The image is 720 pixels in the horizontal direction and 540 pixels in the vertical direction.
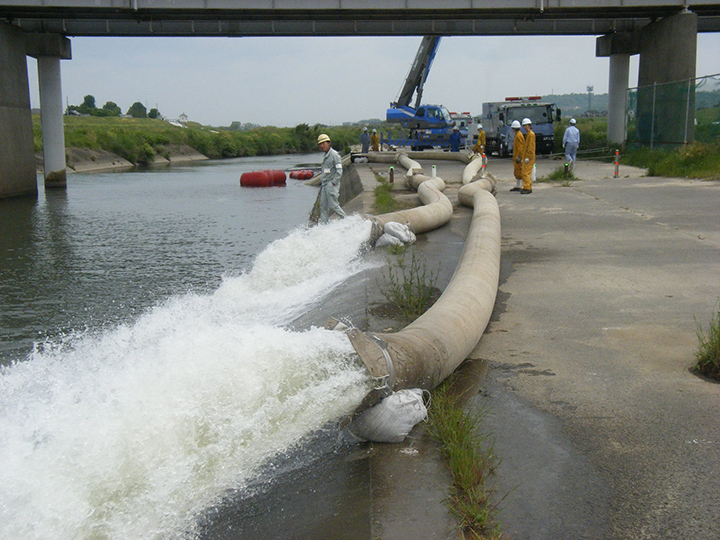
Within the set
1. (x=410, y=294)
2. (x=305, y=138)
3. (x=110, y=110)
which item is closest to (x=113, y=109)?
(x=110, y=110)

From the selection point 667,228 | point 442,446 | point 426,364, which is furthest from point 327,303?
point 667,228

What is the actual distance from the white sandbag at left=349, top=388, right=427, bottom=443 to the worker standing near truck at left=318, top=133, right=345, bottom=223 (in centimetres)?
927

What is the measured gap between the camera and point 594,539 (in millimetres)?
3303

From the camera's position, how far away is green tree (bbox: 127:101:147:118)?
531 ft

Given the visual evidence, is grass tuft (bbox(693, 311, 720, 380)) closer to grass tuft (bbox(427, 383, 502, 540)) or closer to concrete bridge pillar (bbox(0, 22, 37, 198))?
grass tuft (bbox(427, 383, 502, 540))

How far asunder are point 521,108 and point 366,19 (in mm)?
9655

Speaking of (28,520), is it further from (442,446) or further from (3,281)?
(3,281)

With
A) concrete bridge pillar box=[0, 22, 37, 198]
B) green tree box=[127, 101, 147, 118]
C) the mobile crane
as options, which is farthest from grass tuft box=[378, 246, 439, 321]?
green tree box=[127, 101, 147, 118]

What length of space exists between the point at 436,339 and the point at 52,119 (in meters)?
33.4

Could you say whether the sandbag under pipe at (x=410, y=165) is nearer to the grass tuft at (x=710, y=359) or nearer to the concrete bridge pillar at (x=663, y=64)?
the concrete bridge pillar at (x=663, y=64)

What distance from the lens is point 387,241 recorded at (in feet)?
36.8

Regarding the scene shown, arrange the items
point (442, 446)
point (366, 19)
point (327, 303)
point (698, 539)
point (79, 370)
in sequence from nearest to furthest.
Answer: point (698, 539)
point (442, 446)
point (79, 370)
point (327, 303)
point (366, 19)

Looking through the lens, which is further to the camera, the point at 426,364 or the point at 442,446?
the point at 426,364

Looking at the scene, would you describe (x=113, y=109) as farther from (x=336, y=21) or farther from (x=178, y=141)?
(x=336, y=21)
